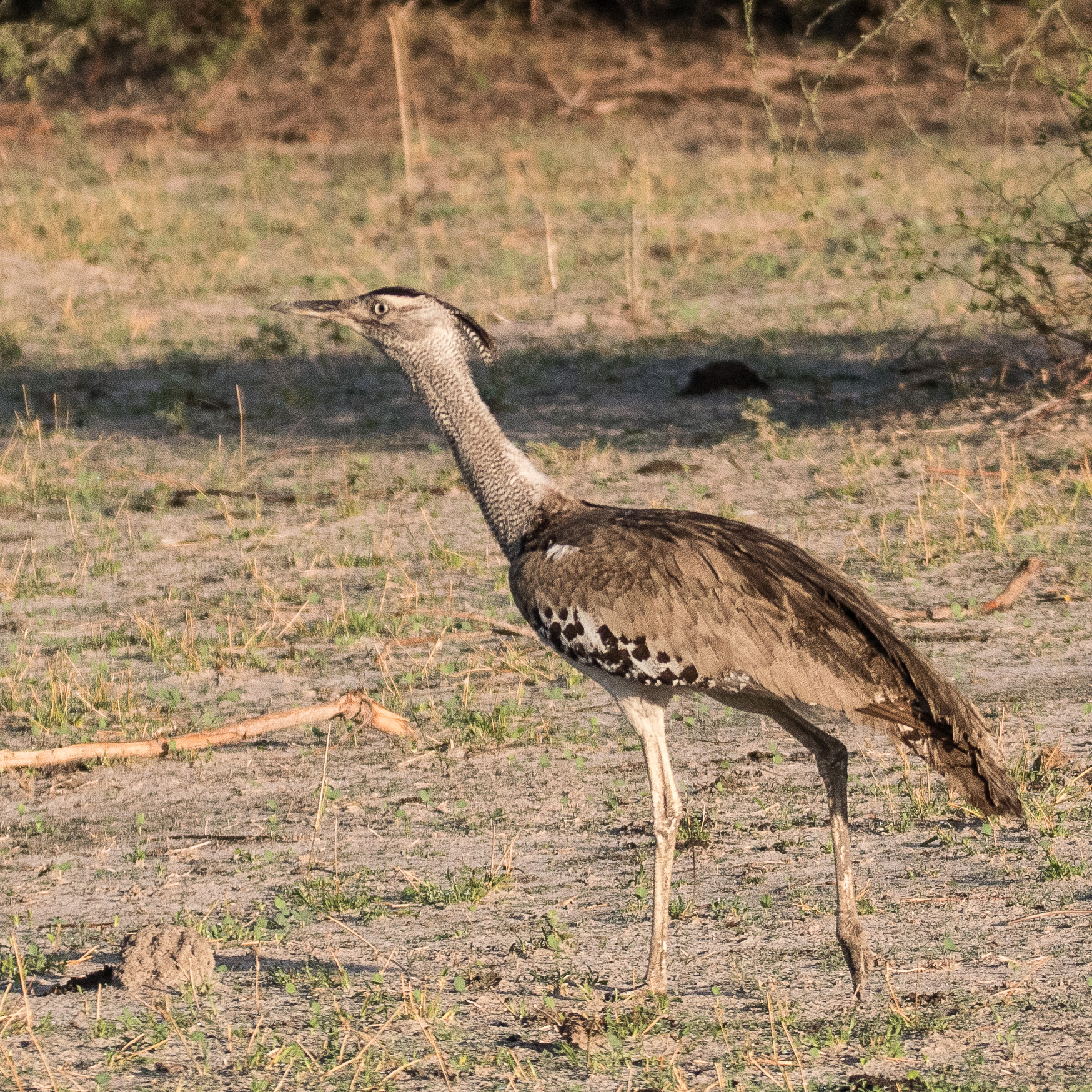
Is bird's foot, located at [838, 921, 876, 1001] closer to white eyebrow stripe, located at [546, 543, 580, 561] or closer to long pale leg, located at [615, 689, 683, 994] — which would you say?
long pale leg, located at [615, 689, 683, 994]

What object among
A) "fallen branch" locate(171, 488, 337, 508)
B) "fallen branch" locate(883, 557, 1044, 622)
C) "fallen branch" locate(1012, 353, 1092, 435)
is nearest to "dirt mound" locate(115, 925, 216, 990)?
"fallen branch" locate(883, 557, 1044, 622)

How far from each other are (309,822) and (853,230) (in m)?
10.3

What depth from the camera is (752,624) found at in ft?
12.2

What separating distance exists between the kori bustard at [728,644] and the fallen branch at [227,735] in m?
1.48

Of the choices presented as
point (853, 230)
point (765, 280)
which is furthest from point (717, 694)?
point (853, 230)

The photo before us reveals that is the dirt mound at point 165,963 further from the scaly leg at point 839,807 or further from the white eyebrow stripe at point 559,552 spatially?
the scaly leg at point 839,807

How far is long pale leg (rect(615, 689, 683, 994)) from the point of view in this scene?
12.3 feet

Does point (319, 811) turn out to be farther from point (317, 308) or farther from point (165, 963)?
point (317, 308)

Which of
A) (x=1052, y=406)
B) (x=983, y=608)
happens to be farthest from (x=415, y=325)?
(x=1052, y=406)

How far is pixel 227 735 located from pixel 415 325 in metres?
1.73

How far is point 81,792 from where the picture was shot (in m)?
5.25

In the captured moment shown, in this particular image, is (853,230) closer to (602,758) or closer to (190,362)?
(190,362)

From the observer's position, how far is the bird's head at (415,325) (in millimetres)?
4332

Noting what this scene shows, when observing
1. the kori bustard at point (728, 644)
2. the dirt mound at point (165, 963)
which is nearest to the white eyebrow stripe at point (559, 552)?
the kori bustard at point (728, 644)
